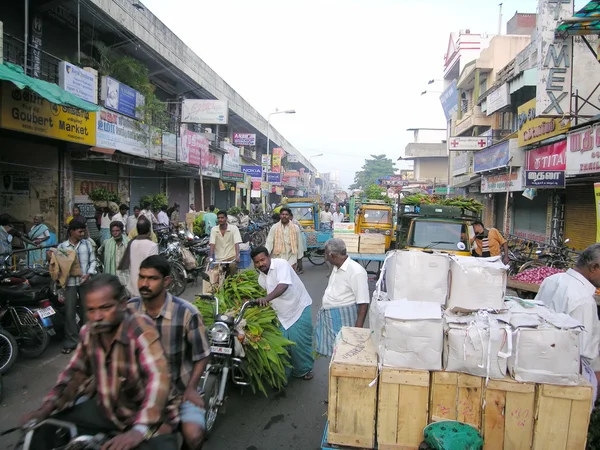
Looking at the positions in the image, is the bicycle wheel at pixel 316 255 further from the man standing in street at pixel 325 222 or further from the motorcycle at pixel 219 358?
the motorcycle at pixel 219 358

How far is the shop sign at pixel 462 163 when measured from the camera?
26723 mm

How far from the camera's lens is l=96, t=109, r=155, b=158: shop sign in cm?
1279

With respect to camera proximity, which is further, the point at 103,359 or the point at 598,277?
the point at 598,277

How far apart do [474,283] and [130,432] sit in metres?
2.29

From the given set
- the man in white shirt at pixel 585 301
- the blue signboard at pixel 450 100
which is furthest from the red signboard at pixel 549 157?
the blue signboard at pixel 450 100

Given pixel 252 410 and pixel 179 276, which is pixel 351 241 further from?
pixel 252 410


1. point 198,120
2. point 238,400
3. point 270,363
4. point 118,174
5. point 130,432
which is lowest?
point 238,400

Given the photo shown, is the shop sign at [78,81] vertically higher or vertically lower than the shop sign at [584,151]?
higher

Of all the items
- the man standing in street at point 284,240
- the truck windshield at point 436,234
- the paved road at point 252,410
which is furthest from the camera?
the truck windshield at point 436,234

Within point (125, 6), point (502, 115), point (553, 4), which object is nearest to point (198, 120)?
point (125, 6)

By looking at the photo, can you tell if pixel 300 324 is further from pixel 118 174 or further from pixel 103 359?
pixel 118 174

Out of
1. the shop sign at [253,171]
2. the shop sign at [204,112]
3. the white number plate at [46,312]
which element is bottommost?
the white number plate at [46,312]

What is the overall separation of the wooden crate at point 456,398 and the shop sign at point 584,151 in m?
10.5

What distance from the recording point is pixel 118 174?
16.1 m
